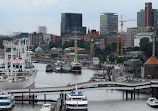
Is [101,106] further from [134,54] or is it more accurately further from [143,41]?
[143,41]

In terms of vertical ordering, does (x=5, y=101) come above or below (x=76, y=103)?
below

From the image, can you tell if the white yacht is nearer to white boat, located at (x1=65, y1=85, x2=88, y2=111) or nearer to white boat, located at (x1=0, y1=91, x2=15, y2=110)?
white boat, located at (x1=65, y1=85, x2=88, y2=111)

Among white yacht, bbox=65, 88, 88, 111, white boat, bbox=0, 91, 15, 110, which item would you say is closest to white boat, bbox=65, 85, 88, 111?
white yacht, bbox=65, 88, 88, 111

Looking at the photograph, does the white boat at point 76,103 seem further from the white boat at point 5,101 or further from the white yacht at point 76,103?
the white boat at point 5,101

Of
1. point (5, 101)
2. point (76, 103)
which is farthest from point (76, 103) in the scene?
point (5, 101)

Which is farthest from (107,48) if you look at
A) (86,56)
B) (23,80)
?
(23,80)

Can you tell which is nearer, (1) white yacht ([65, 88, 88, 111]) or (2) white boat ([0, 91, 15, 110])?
(1) white yacht ([65, 88, 88, 111])

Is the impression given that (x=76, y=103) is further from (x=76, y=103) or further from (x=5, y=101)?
(x=5, y=101)

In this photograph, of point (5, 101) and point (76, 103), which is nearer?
point (76, 103)

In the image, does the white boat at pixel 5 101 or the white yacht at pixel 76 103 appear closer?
the white yacht at pixel 76 103

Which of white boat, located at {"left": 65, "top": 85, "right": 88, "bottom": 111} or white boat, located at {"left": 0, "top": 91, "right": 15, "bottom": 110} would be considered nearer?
white boat, located at {"left": 65, "top": 85, "right": 88, "bottom": 111}

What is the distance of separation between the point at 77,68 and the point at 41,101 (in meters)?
70.0

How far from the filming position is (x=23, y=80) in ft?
224

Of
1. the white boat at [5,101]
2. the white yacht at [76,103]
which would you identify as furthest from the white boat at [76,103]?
the white boat at [5,101]
